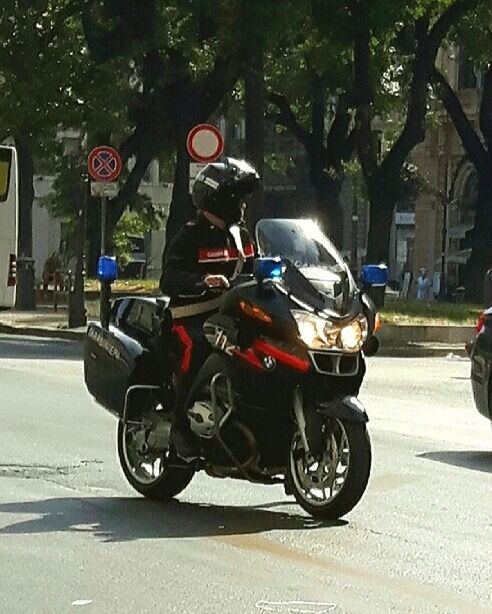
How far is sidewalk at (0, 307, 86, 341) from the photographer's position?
1302 inches

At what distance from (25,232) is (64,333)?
9651 mm

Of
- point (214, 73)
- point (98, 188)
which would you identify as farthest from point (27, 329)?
point (214, 73)

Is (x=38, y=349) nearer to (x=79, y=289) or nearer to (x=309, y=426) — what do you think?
(x=79, y=289)

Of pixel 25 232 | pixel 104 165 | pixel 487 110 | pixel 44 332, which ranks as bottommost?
pixel 44 332

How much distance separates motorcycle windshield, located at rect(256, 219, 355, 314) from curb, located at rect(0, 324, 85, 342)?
2198 cm

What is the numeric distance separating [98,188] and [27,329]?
5386mm

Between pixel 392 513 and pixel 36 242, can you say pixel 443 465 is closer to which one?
pixel 392 513

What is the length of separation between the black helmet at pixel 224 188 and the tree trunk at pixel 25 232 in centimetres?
3156

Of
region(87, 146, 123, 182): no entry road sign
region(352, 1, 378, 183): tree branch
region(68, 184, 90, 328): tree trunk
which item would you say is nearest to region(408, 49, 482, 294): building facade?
region(352, 1, 378, 183): tree branch

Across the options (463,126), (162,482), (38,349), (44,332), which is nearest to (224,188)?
(162,482)

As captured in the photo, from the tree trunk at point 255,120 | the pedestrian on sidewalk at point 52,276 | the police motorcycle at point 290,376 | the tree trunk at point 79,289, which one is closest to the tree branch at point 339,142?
the pedestrian on sidewalk at point 52,276

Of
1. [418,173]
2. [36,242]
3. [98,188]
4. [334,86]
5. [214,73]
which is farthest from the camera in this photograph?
[36,242]

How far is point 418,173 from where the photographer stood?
7388 centimetres

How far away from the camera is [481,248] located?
46.4 m
